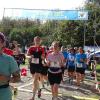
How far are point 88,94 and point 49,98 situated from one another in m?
1.99

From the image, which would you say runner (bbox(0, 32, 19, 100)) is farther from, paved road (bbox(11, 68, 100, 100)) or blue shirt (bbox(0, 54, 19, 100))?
paved road (bbox(11, 68, 100, 100))

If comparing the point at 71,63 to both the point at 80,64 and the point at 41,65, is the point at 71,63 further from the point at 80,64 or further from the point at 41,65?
the point at 41,65

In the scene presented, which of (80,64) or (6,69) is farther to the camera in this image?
(80,64)

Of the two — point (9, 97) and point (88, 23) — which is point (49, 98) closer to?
point (9, 97)

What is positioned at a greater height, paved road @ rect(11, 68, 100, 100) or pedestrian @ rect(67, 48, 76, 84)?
pedestrian @ rect(67, 48, 76, 84)

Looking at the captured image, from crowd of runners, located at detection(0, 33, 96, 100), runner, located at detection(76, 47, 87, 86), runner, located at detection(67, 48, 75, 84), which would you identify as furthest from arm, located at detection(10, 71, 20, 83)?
runner, located at detection(67, 48, 75, 84)

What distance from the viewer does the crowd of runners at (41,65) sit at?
5.39 metres

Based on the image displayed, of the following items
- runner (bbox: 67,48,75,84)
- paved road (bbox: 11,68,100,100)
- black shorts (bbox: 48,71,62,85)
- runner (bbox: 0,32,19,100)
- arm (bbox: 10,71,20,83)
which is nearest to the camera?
runner (bbox: 0,32,19,100)

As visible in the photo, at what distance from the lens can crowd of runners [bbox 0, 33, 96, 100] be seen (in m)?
5.39

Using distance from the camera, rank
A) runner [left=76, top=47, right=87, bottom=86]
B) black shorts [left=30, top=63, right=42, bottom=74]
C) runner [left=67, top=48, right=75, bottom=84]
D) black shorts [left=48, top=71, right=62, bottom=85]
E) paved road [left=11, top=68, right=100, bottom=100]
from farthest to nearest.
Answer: runner [left=67, top=48, right=75, bottom=84], runner [left=76, top=47, right=87, bottom=86], paved road [left=11, top=68, right=100, bottom=100], black shorts [left=30, top=63, right=42, bottom=74], black shorts [left=48, top=71, right=62, bottom=85]

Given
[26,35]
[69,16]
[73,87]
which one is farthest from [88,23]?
[26,35]

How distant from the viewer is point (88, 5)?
122 ft

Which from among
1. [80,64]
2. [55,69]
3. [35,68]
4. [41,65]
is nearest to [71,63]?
[80,64]

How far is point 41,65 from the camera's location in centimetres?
1184
